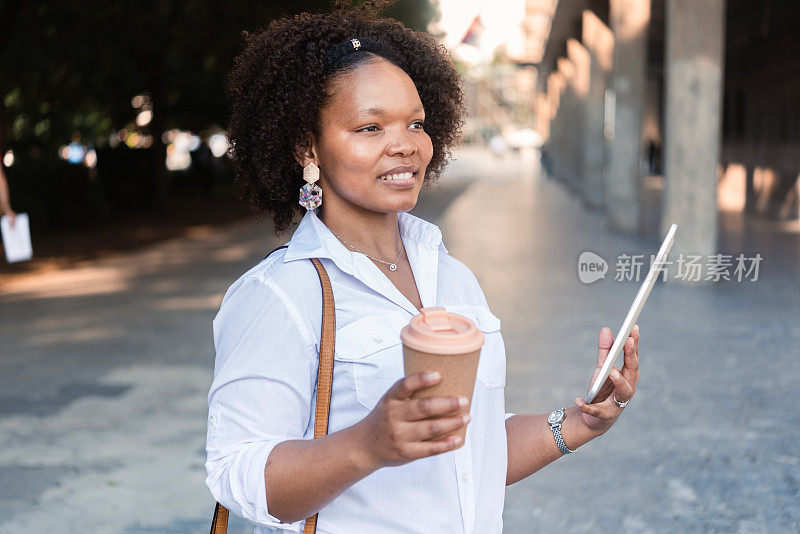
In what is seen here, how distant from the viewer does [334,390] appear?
1.79 m

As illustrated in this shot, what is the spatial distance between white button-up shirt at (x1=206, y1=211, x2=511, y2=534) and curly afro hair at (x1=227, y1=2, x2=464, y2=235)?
0.21 m

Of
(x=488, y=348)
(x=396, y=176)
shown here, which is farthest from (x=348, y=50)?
(x=488, y=348)

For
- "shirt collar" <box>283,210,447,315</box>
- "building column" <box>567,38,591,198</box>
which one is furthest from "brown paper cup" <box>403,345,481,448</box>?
"building column" <box>567,38,591,198</box>

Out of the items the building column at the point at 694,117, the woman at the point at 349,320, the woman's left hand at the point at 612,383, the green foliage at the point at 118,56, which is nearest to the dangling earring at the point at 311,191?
the woman at the point at 349,320

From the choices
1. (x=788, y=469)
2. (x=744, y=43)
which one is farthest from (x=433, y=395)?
(x=744, y=43)

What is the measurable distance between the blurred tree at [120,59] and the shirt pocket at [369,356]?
10.7 metres

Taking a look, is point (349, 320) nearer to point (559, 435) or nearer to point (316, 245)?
point (316, 245)

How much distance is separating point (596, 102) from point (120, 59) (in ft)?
Result: 43.4

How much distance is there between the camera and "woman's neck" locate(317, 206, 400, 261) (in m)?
2.05

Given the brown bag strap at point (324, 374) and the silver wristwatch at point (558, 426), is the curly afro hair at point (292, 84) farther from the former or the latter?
the silver wristwatch at point (558, 426)

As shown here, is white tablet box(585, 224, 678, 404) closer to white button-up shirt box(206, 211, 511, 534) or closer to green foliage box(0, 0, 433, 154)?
white button-up shirt box(206, 211, 511, 534)

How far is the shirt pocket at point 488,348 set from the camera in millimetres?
2020

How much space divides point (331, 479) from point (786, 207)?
67.6ft

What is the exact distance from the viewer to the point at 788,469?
17.4ft
